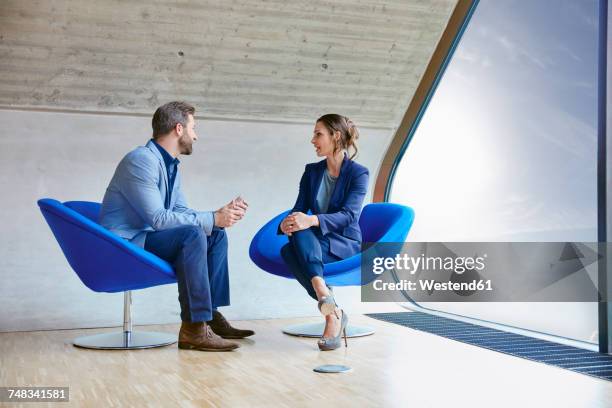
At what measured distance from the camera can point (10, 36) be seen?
391 centimetres

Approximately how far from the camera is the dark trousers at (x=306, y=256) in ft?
11.6

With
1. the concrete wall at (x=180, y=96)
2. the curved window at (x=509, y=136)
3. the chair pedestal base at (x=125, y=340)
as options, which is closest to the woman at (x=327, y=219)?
the chair pedestal base at (x=125, y=340)

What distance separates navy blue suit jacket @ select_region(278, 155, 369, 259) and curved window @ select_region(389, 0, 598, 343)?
4.55 feet

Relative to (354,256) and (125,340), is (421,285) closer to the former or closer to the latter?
(354,256)

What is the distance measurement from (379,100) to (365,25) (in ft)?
2.19

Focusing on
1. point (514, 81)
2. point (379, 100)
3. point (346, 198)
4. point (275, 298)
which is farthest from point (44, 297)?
point (514, 81)

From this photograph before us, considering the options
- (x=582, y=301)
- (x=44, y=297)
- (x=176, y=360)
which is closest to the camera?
Answer: (x=176, y=360)

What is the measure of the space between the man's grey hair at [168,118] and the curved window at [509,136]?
2.05m

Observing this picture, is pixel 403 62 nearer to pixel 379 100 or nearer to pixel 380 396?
pixel 379 100

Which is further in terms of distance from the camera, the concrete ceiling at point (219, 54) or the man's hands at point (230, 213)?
the concrete ceiling at point (219, 54)

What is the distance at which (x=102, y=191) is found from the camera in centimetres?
442

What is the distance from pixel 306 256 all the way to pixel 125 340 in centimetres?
98

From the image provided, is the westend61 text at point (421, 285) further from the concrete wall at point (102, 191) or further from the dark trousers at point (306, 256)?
the dark trousers at point (306, 256)

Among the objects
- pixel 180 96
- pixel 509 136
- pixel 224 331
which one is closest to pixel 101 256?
pixel 224 331
